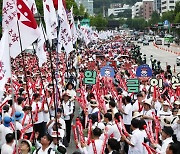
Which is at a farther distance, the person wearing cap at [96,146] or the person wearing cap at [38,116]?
the person wearing cap at [38,116]

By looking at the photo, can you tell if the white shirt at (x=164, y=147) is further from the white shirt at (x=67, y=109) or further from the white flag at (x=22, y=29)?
the white shirt at (x=67, y=109)

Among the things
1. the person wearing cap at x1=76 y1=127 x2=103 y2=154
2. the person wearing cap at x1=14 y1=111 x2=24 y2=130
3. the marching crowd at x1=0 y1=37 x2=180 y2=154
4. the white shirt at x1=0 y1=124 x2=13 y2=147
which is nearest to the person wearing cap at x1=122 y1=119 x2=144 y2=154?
the marching crowd at x1=0 y1=37 x2=180 y2=154

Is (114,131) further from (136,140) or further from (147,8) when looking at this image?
(147,8)

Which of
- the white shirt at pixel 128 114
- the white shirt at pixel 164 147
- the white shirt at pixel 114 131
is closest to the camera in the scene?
the white shirt at pixel 164 147

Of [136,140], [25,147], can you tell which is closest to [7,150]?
[25,147]

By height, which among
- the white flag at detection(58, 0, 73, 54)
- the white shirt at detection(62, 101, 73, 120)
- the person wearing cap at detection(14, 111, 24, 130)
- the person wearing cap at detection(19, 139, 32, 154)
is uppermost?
the white flag at detection(58, 0, 73, 54)

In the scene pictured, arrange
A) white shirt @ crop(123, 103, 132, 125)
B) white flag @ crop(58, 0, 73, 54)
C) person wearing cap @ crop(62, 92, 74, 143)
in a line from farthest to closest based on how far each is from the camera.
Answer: white flag @ crop(58, 0, 73, 54) → person wearing cap @ crop(62, 92, 74, 143) → white shirt @ crop(123, 103, 132, 125)

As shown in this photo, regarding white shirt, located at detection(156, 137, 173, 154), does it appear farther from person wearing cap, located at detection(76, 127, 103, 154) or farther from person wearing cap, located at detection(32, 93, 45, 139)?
person wearing cap, located at detection(32, 93, 45, 139)

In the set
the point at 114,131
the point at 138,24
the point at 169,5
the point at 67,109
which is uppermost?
the point at 114,131

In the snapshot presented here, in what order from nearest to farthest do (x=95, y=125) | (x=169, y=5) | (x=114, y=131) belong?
(x=114, y=131), (x=95, y=125), (x=169, y=5)

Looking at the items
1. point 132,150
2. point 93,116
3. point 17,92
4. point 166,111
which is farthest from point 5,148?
point 17,92

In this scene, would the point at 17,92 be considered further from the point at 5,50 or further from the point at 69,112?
the point at 5,50

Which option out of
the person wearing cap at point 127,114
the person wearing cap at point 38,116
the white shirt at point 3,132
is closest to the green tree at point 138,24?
the person wearing cap at point 38,116

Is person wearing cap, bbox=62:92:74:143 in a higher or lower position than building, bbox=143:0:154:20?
higher
